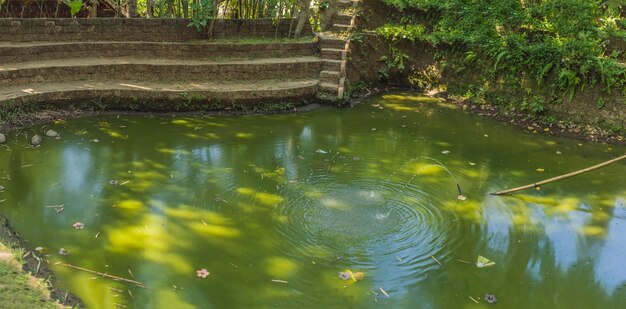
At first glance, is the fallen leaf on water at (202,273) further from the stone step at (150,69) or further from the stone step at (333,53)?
the stone step at (333,53)

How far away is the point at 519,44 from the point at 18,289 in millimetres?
7091

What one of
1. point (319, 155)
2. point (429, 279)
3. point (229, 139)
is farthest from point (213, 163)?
point (429, 279)

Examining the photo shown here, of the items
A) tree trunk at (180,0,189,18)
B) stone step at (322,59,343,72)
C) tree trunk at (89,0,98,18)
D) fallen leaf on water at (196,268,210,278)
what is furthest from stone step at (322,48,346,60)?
fallen leaf on water at (196,268,210,278)

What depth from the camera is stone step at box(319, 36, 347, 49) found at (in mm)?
8609

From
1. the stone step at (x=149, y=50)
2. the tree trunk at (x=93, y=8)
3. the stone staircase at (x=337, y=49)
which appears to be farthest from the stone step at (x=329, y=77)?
the tree trunk at (x=93, y=8)

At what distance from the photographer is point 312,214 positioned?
4.79 m

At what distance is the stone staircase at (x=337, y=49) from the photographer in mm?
8055

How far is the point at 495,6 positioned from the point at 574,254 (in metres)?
5.41

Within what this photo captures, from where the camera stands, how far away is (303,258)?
4.14 metres

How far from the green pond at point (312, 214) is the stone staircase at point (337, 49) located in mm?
1166

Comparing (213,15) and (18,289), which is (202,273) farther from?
(213,15)

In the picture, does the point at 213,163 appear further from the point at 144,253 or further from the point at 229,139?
the point at 144,253

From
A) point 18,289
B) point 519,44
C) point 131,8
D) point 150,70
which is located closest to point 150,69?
point 150,70

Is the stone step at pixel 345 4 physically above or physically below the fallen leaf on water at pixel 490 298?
above
